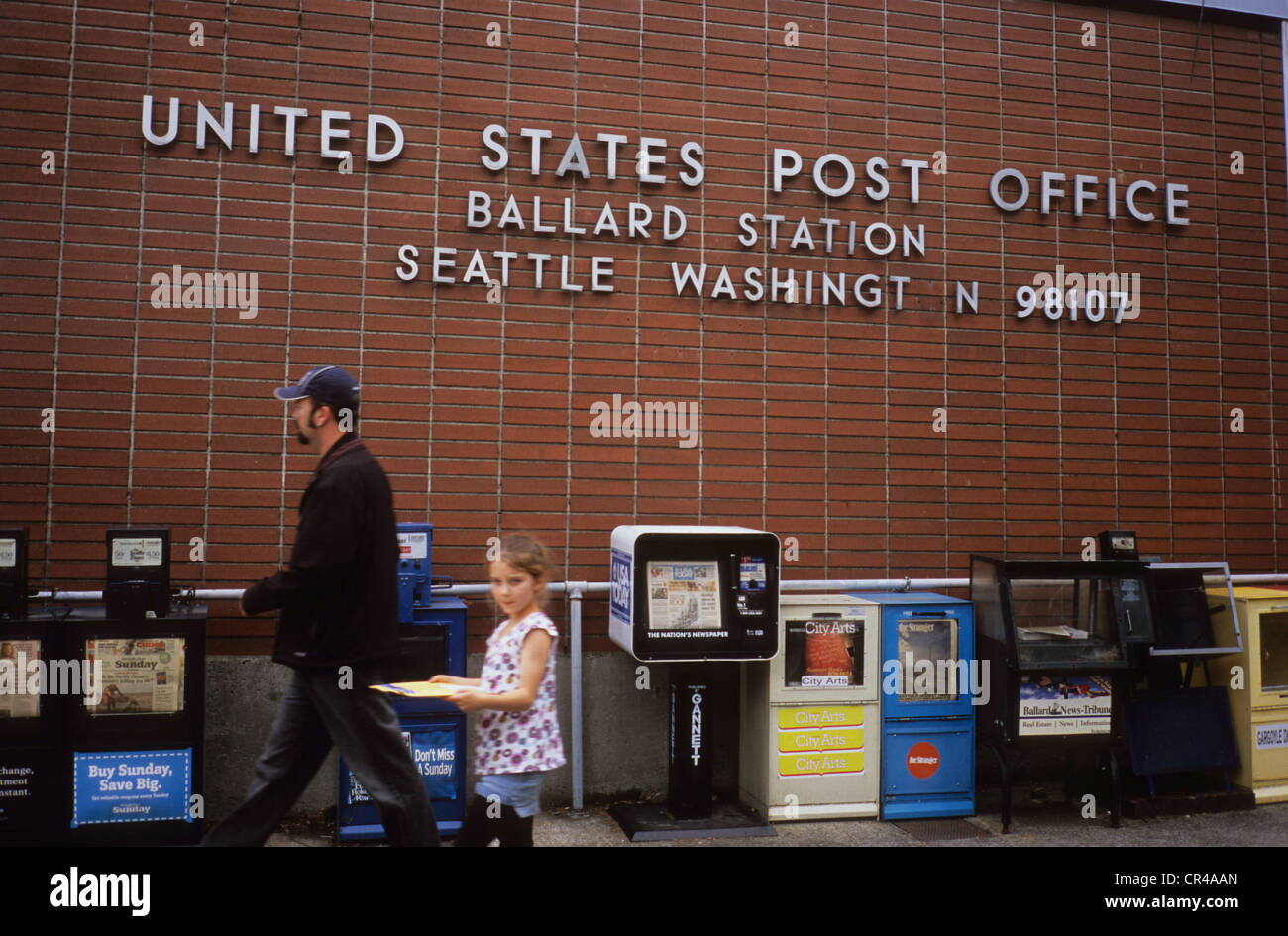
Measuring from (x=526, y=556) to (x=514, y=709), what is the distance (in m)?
0.56

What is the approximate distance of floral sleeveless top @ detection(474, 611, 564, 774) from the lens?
3422mm

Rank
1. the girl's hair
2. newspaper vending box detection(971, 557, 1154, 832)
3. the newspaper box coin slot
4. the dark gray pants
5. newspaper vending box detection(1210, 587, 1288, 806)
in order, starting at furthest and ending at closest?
newspaper vending box detection(1210, 587, 1288, 806) → newspaper vending box detection(971, 557, 1154, 832) → the newspaper box coin slot → the dark gray pants → the girl's hair

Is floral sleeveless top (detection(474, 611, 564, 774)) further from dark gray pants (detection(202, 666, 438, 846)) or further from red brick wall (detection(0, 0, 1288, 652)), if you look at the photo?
red brick wall (detection(0, 0, 1288, 652))

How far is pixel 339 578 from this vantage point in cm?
384

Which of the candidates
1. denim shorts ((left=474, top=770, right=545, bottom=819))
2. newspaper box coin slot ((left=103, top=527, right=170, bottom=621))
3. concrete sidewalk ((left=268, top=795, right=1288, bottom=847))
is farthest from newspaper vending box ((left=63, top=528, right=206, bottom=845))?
denim shorts ((left=474, top=770, right=545, bottom=819))

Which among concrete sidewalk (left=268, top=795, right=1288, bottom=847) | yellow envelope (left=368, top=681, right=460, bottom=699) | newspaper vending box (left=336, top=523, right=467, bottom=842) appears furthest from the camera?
concrete sidewalk (left=268, top=795, right=1288, bottom=847)

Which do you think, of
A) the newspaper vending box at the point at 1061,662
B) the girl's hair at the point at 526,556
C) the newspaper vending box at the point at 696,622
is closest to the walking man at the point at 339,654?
the girl's hair at the point at 526,556

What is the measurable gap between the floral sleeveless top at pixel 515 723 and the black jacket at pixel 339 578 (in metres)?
0.60

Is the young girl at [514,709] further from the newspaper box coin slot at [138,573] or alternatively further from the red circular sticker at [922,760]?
the red circular sticker at [922,760]

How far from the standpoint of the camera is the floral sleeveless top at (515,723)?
342 centimetres

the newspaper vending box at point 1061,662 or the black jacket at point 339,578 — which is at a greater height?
the black jacket at point 339,578

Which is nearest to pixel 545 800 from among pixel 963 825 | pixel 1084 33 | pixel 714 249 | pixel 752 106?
pixel 963 825

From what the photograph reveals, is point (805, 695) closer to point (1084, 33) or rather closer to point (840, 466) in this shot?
point (840, 466)

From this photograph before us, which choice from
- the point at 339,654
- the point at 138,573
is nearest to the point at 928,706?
the point at 339,654
